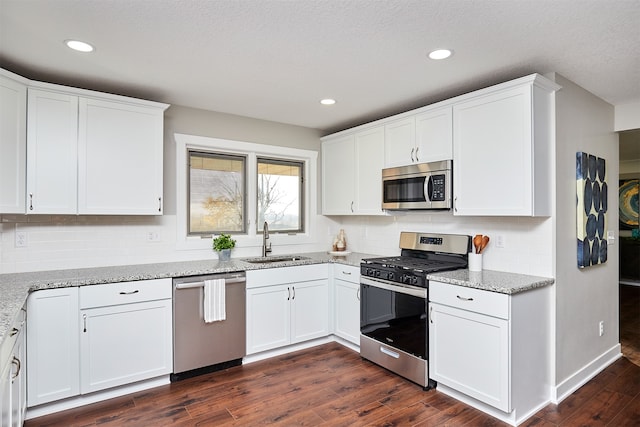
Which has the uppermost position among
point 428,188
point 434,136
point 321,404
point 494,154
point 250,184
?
point 434,136

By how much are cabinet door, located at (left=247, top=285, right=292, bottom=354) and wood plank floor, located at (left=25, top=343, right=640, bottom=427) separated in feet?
0.84

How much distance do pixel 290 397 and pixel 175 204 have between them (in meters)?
2.04

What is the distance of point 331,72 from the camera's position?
274cm

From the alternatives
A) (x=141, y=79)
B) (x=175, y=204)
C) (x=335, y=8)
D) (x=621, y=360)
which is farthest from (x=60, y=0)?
(x=621, y=360)

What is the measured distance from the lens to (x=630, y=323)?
4527 mm

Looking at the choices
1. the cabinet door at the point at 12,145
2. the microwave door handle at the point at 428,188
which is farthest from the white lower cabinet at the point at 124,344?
the microwave door handle at the point at 428,188

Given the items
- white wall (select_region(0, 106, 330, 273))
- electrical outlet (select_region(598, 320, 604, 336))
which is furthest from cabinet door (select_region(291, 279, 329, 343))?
electrical outlet (select_region(598, 320, 604, 336))

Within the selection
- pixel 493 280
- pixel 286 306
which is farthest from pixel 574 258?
pixel 286 306

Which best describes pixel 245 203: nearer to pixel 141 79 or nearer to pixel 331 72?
pixel 141 79

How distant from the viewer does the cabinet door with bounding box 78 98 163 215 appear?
9.37ft

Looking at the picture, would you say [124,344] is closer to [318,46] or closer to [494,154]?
[318,46]

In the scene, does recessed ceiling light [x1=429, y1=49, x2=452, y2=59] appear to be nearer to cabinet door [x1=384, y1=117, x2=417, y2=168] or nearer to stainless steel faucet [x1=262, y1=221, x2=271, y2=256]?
cabinet door [x1=384, y1=117, x2=417, y2=168]

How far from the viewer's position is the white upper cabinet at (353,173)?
379cm

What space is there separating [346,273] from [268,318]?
0.87 metres
